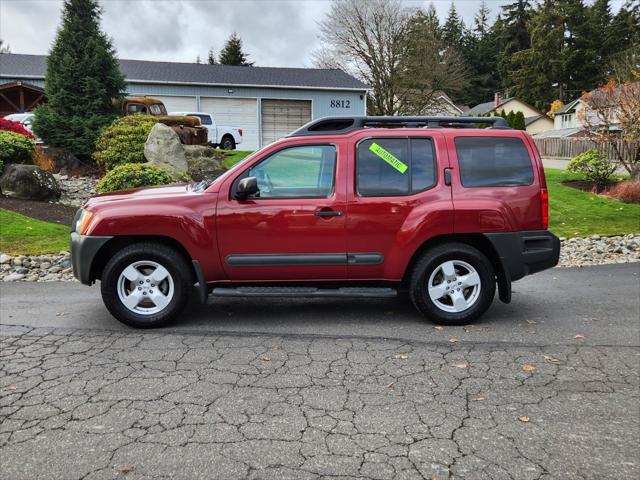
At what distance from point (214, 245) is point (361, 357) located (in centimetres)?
178

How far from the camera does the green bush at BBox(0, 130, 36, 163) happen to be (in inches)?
524

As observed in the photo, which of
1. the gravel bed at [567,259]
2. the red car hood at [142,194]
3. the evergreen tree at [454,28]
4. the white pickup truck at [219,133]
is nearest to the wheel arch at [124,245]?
the red car hood at [142,194]

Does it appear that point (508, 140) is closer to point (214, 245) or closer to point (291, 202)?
point (291, 202)

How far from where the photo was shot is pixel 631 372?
442 cm

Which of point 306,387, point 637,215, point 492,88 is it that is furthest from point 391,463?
point 492,88

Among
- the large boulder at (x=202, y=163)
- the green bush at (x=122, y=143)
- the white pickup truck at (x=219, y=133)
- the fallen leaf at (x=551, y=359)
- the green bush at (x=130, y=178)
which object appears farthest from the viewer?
the white pickup truck at (x=219, y=133)

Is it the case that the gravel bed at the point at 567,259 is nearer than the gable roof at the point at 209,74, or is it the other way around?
the gravel bed at the point at 567,259

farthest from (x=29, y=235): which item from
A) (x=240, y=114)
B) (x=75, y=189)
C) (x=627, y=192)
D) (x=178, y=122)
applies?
(x=240, y=114)

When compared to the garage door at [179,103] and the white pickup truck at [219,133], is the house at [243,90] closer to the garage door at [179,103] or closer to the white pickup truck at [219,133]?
the garage door at [179,103]

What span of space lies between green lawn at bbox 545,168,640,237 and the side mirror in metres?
8.24

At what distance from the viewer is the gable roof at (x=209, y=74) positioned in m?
29.2

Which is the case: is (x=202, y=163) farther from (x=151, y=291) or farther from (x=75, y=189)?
(x=151, y=291)

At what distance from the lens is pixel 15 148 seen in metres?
13.6

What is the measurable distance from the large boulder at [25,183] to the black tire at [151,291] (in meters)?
8.74
